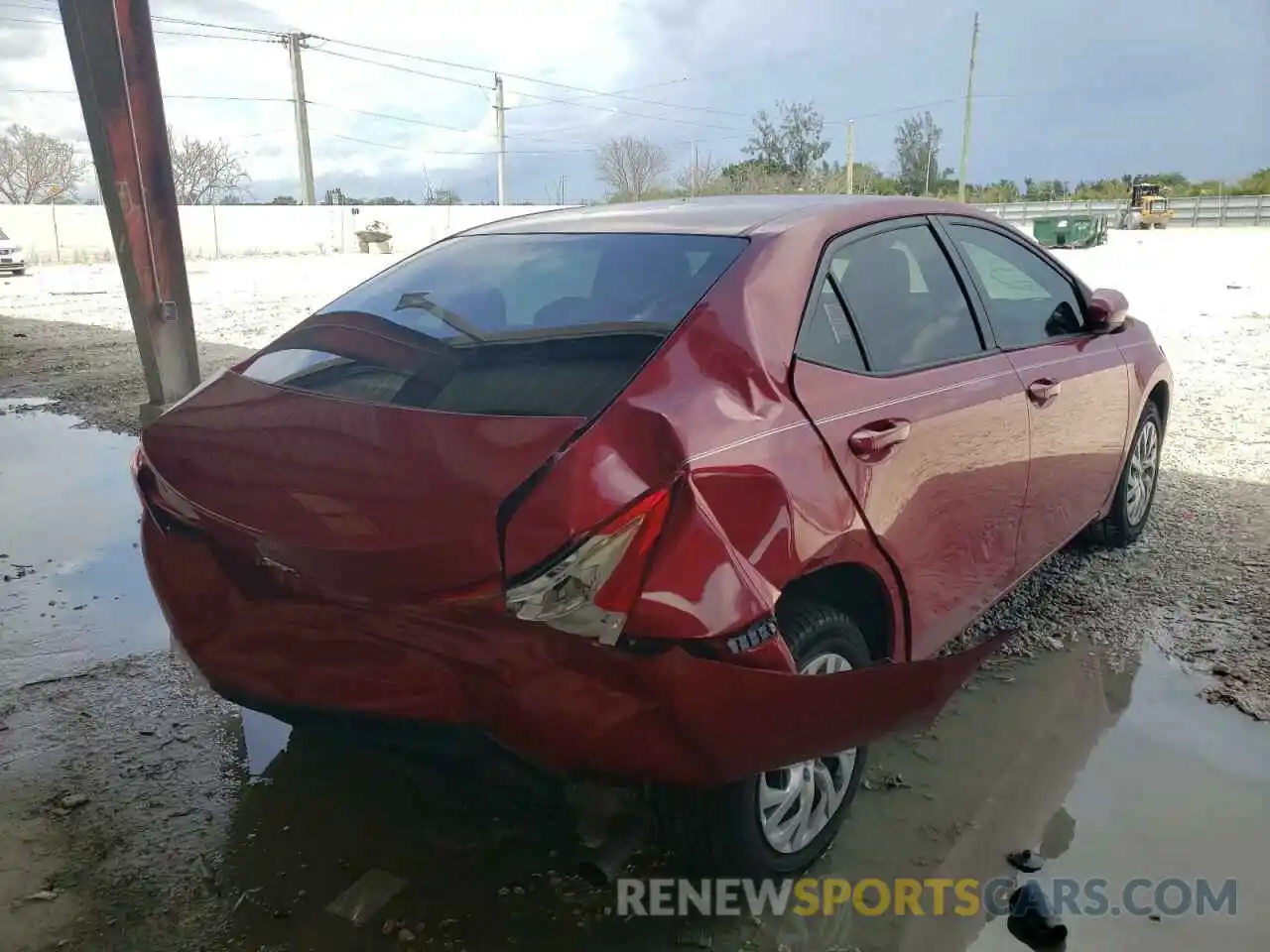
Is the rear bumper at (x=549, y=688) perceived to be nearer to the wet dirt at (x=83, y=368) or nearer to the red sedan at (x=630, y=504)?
the red sedan at (x=630, y=504)

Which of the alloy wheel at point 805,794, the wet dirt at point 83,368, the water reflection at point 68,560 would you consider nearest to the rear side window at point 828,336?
the alloy wheel at point 805,794

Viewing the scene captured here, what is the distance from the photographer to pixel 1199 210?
49969 mm

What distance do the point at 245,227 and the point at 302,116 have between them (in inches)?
477

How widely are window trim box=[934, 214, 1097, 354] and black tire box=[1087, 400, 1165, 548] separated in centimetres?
77

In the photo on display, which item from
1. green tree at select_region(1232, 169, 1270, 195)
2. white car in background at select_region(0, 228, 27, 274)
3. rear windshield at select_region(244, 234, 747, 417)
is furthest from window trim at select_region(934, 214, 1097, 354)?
green tree at select_region(1232, 169, 1270, 195)

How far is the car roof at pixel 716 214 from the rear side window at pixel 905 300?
0.35 ft

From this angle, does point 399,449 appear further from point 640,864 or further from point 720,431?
point 640,864

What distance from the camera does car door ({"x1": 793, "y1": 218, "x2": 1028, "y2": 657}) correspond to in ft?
7.95

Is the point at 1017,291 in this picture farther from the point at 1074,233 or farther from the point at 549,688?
the point at 1074,233

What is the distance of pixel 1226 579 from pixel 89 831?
4.38m

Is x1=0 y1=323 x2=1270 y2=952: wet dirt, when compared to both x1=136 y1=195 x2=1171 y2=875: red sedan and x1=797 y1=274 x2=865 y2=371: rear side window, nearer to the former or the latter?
x1=136 y1=195 x2=1171 y2=875: red sedan

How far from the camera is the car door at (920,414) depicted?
242 centimetres

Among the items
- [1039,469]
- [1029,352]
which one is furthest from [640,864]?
[1029,352]

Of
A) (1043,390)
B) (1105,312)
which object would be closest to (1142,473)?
(1105,312)
